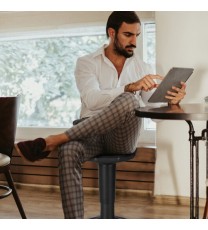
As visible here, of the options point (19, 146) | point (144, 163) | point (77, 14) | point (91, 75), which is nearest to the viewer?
point (19, 146)

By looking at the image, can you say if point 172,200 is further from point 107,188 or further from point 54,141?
point 54,141

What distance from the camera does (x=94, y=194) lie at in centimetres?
245

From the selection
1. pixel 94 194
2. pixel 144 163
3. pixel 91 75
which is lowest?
pixel 94 194

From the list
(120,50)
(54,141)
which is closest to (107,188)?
(54,141)

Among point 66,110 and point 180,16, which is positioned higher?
Result: point 180,16

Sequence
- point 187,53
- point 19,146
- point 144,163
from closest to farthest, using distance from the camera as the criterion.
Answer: point 19,146 → point 187,53 → point 144,163

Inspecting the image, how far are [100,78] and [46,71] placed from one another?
0.92 m

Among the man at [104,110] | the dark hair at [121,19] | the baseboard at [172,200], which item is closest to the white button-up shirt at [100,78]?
the man at [104,110]

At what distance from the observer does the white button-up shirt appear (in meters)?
1.78

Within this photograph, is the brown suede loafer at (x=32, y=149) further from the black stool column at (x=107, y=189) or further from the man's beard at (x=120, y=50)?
the man's beard at (x=120, y=50)

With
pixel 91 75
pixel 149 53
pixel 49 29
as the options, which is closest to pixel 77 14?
pixel 49 29

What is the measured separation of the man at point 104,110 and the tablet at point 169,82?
4 centimetres

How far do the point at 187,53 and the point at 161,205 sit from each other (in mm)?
824

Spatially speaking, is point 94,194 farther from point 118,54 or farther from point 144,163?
point 118,54
